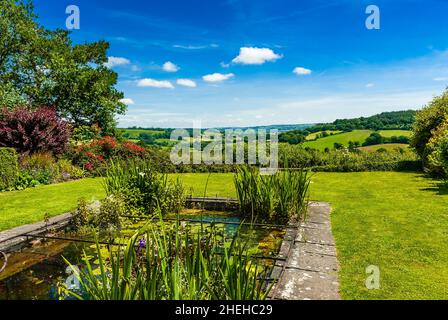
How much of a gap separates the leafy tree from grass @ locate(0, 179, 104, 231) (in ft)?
31.5

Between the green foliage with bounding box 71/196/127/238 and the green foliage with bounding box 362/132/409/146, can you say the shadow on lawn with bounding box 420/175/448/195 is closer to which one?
the green foliage with bounding box 71/196/127/238

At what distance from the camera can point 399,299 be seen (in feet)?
10.2

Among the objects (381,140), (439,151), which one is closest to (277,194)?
(439,151)

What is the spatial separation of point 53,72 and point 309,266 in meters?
20.0

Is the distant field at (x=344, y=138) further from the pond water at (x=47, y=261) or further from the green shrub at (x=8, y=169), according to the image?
the pond water at (x=47, y=261)

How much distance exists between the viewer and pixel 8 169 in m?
10.3

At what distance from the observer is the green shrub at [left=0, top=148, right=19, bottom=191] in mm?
10180

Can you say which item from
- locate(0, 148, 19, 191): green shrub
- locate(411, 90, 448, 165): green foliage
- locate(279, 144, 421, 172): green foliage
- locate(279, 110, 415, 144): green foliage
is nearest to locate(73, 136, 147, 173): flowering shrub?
locate(0, 148, 19, 191): green shrub

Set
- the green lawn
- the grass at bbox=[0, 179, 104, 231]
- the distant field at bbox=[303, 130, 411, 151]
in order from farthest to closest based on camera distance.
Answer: the distant field at bbox=[303, 130, 411, 151] < the grass at bbox=[0, 179, 104, 231] < the green lawn

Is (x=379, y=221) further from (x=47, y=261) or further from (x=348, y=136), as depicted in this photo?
(x=348, y=136)
